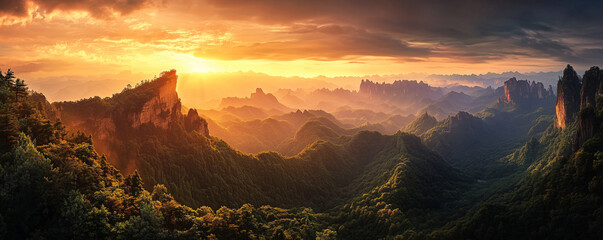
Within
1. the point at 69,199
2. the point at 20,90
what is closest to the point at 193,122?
the point at 20,90

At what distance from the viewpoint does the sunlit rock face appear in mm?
113900

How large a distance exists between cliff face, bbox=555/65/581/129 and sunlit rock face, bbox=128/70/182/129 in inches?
8667

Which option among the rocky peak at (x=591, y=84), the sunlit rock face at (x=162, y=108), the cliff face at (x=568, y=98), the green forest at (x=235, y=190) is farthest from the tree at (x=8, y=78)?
the cliff face at (x=568, y=98)

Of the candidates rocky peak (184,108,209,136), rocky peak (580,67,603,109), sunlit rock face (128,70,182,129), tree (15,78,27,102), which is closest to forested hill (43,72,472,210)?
sunlit rock face (128,70,182,129)

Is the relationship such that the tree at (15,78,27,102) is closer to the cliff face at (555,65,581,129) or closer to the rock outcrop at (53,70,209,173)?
the rock outcrop at (53,70,209,173)

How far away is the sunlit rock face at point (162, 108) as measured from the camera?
113900 millimetres

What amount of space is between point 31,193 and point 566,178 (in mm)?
120344

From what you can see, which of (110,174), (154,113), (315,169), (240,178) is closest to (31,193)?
(110,174)

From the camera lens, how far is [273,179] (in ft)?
466

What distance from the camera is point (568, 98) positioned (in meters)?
186

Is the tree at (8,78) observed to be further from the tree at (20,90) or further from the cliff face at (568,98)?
the cliff face at (568,98)

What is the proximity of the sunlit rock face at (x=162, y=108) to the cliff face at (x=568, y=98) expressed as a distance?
722ft

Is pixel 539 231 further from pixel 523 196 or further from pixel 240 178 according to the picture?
pixel 240 178

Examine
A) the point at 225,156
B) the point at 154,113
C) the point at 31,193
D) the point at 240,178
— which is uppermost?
the point at 154,113
